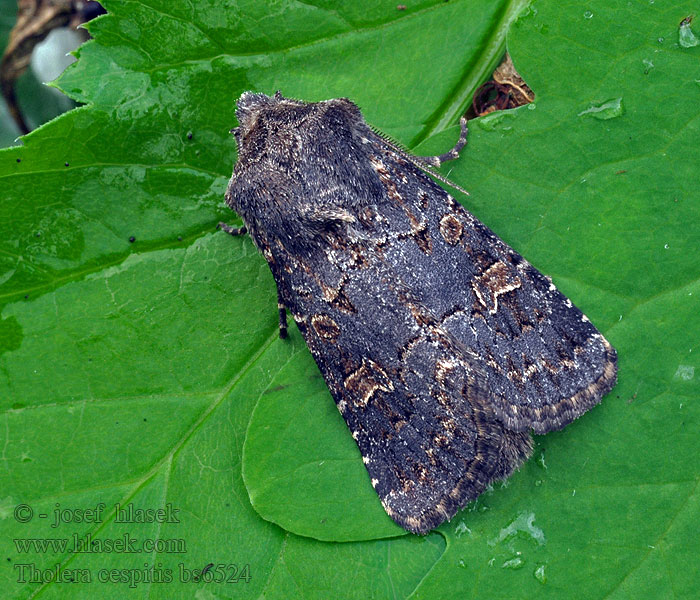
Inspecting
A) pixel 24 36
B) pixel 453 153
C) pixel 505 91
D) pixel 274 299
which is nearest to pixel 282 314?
pixel 274 299

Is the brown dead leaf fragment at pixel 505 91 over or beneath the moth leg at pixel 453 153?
over

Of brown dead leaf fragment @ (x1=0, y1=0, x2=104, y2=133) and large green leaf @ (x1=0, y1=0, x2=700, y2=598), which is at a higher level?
brown dead leaf fragment @ (x1=0, y1=0, x2=104, y2=133)

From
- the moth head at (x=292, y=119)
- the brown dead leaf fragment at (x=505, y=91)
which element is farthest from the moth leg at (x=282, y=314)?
the brown dead leaf fragment at (x=505, y=91)

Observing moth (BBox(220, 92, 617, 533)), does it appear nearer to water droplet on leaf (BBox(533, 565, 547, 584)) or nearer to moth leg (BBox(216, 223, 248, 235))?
moth leg (BBox(216, 223, 248, 235))

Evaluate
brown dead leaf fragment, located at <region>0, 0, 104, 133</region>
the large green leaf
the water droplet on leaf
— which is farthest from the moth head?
the water droplet on leaf

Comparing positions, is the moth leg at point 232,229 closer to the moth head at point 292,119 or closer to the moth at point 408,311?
the moth at point 408,311

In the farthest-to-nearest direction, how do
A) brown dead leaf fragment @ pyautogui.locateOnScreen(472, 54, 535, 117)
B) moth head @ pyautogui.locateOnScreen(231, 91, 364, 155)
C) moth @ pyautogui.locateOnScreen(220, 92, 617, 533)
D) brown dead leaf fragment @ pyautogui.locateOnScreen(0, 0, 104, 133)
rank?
brown dead leaf fragment @ pyautogui.locateOnScreen(0, 0, 104, 133) → brown dead leaf fragment @ pyautogui.locateOnScreen(472, 54, 535, 117) → moth head @ pyautogui.locateOnScreen(231, 91, 364, 155) → moth @ pyautogui.locateOnScreen(220, 92, 617, 533)

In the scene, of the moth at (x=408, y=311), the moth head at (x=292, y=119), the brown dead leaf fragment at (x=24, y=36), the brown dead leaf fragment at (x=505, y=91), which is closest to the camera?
the moth at (x=408, y=311)

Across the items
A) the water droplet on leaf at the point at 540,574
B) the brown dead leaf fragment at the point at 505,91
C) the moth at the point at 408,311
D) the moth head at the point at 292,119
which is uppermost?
the moth head at the point at 292,119
